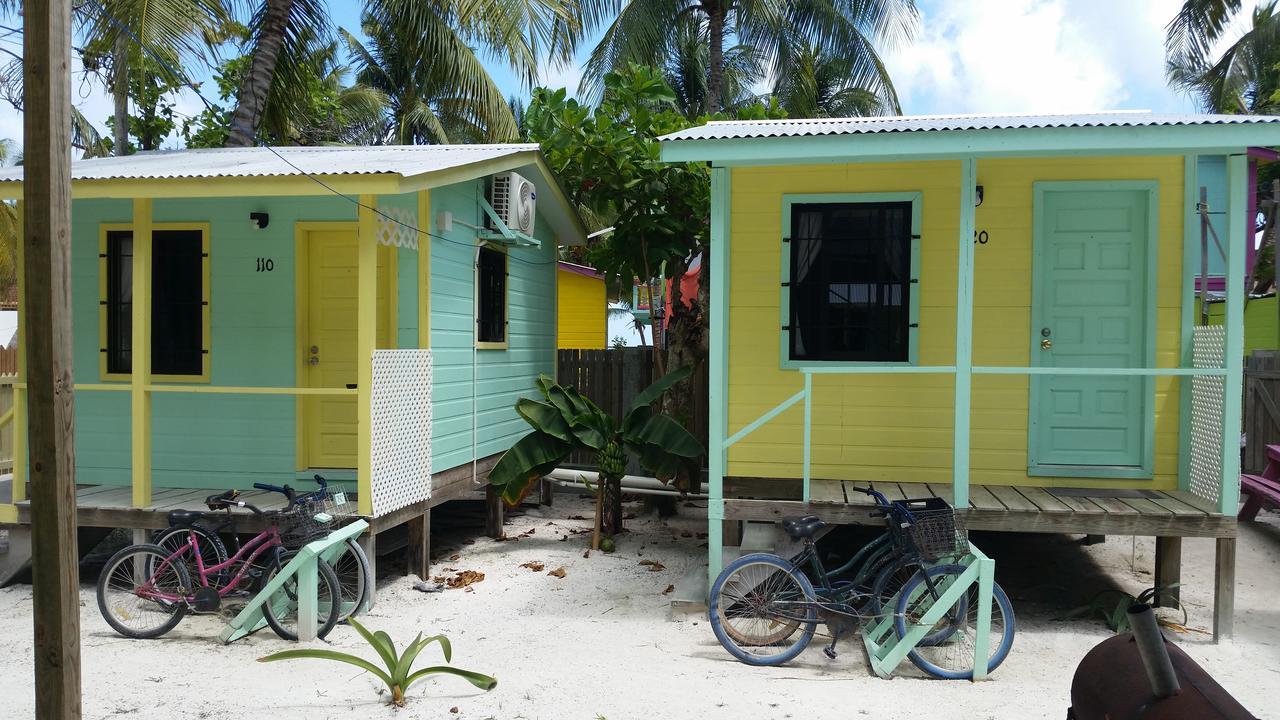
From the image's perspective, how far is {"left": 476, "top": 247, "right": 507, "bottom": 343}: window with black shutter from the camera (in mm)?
8758

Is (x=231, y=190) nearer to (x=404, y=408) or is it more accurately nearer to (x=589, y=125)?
(x=404, y=408)

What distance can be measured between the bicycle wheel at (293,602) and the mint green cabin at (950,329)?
8.30 feet

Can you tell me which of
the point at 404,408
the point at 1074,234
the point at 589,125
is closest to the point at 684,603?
the point at 404,408

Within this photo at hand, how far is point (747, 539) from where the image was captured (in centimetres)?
678

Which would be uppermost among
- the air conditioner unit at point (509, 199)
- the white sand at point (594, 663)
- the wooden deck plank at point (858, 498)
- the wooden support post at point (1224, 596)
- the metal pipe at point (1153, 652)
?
the air conditioner unit at point (509, 199)

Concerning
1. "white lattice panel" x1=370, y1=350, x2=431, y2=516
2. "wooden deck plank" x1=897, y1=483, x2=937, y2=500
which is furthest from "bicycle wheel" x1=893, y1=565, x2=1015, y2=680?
"white lattice panel" x1=370, y1=350, x2=431, y2=516

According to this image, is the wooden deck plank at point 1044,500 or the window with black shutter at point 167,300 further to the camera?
the window with black shutter at point 167,300

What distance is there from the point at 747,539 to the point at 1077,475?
2.53m

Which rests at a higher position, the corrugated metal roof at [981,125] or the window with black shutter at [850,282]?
the corrugated metal roof at [981,125]

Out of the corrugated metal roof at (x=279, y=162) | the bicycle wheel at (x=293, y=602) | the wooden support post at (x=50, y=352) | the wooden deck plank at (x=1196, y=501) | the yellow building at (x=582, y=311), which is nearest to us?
the wooden support post at (x=50, y=352)

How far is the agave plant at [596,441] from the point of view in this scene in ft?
27.3

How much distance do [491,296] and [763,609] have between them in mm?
4512

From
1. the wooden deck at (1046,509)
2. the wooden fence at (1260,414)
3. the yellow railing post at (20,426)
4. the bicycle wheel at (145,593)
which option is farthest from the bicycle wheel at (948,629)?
the wooden fence at (1260,414)

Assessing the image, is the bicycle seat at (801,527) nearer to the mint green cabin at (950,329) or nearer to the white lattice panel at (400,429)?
the mint green cabin at (950,329)
